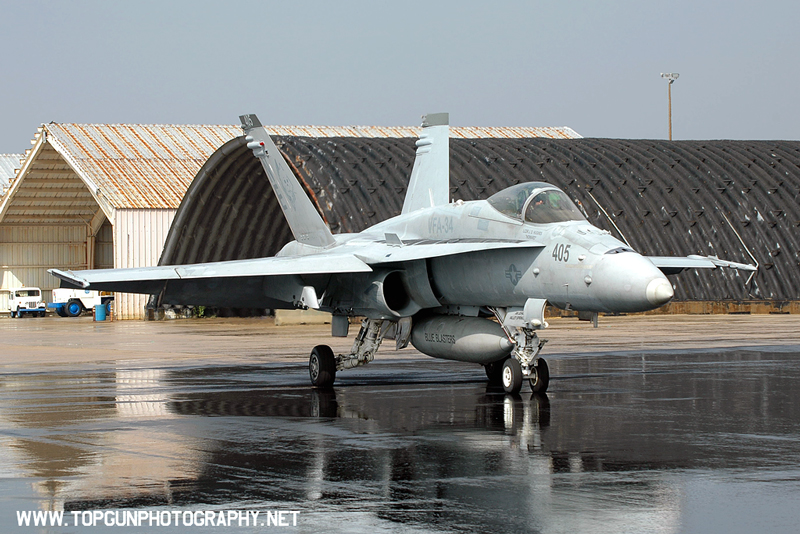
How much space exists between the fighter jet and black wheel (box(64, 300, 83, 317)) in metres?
36.7

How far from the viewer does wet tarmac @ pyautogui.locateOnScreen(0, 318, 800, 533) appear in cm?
675

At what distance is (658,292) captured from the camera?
11539 mm

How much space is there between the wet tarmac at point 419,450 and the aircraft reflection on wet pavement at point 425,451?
0.08 ft

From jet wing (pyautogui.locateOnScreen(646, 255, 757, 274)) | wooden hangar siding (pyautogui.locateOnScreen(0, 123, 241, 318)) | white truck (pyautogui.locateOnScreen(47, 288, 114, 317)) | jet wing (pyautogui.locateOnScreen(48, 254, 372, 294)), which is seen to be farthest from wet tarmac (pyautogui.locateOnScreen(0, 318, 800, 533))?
white truck (pyautogui.locateOnScreen(47, 288, 114, 317))

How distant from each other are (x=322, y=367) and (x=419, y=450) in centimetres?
611

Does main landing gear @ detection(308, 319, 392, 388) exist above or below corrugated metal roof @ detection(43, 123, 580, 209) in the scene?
below

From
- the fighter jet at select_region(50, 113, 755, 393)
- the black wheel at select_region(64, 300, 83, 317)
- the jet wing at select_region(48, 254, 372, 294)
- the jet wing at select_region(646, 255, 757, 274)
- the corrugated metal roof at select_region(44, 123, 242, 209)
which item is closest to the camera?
the fighter jet at select_region(50, 113, 755, 393)

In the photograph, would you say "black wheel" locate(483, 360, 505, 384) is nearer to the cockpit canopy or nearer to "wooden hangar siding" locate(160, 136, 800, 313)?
the cockpit canopy

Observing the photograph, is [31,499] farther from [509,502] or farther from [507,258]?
[507,258]

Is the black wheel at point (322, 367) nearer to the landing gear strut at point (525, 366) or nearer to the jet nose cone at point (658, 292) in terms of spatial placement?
the landing gear strut at point (525, 366)

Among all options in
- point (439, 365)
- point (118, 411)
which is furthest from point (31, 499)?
point (439, 365)

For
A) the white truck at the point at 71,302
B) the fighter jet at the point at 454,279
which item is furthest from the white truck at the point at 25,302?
the fighter jet at the point at 454,279

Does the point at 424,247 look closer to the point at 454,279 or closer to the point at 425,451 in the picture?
the point at 454,279

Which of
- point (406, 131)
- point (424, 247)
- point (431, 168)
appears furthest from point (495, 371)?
point (406, 131)
